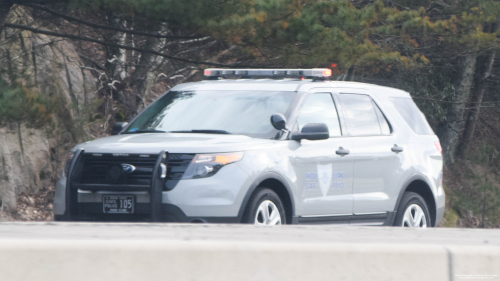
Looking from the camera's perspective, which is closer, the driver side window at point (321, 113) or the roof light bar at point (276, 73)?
the driver side window at point (321, 113)

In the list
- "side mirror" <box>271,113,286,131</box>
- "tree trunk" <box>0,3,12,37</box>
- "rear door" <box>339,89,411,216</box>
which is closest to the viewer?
"side mirror" <box>271,113,286,131</box>

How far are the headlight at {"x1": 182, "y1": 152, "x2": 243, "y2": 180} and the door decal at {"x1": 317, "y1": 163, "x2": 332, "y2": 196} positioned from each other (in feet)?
4.06

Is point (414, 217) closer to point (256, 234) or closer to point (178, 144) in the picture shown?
point (178, 144)

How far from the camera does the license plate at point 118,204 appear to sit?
616 cm

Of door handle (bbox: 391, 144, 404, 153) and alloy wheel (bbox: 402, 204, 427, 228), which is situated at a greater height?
door handle (bbox: 391, 144, 404, 153)

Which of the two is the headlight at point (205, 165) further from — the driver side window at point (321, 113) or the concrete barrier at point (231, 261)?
the concrete barrier at point (231, 261)

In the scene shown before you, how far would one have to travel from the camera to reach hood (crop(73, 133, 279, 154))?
243 inches

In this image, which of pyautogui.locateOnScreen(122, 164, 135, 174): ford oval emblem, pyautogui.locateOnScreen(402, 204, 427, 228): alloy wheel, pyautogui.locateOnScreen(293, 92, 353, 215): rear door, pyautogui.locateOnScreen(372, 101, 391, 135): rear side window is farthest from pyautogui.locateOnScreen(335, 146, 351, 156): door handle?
pyautogui.locateOnScreen(122, 164, 135, 174): ford oval emblem

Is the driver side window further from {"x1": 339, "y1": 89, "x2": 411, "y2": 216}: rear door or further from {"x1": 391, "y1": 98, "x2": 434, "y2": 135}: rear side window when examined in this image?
{"x1": 391, "y1": 98, "x2": 434, "y2": 135}: rear side window

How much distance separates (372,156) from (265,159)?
1.70 meters

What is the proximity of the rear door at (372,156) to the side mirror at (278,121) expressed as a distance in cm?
110

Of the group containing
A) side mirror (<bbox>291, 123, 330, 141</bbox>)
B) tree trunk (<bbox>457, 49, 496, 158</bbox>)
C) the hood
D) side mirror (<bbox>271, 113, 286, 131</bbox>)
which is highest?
side mirror (<bbox>271, 113, 286, 131</bbox>)

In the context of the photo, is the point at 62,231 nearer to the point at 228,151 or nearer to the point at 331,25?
the point at 228,151

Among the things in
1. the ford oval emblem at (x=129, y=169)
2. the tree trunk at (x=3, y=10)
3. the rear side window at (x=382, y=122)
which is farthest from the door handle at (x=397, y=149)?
the tree trunk at (x=3, y=10)
